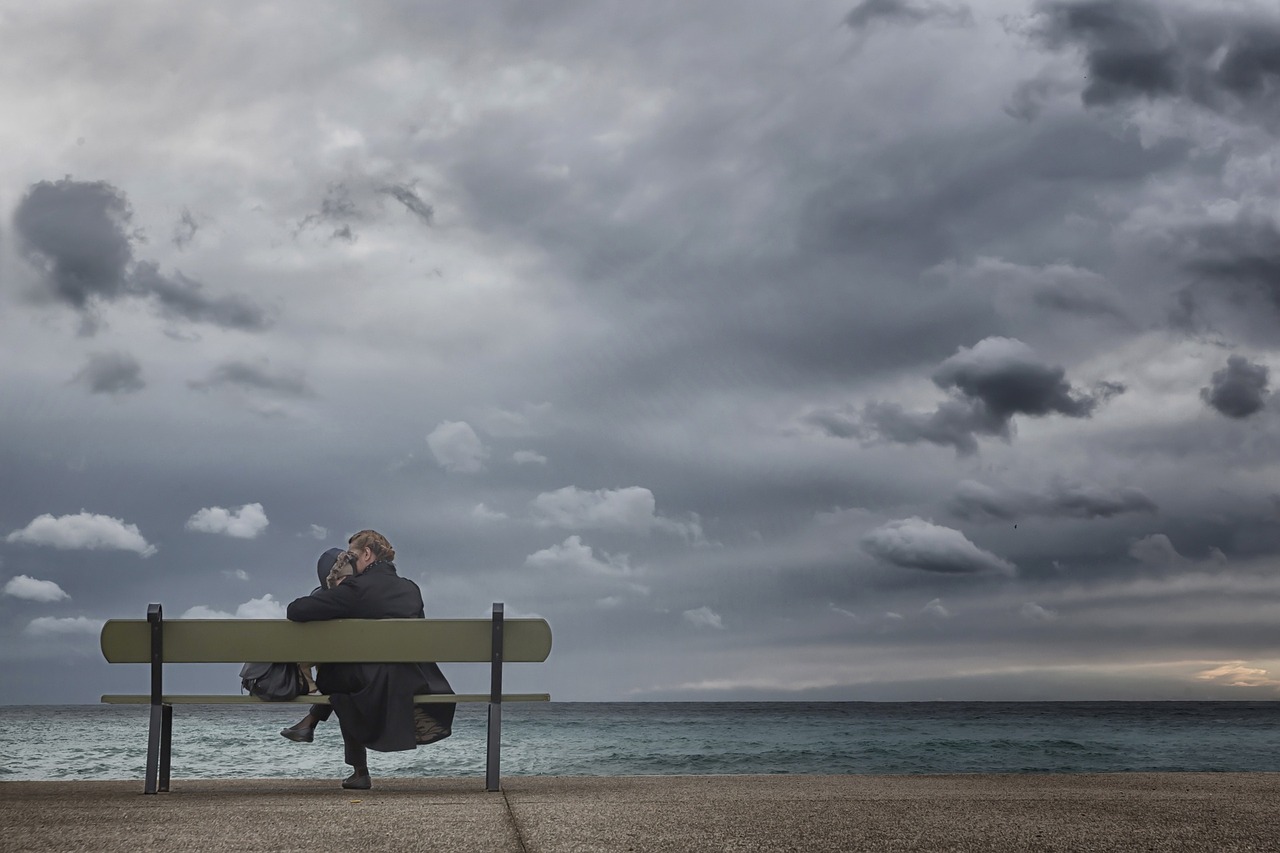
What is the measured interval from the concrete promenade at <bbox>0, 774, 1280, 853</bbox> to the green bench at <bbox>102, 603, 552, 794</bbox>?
1.64ft

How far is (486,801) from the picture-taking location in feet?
16.3

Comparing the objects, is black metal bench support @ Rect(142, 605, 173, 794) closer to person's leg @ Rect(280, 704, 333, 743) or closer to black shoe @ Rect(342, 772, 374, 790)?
person's leg @ Rect(280, 704, 333, 743)

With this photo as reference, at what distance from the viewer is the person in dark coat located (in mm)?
5832

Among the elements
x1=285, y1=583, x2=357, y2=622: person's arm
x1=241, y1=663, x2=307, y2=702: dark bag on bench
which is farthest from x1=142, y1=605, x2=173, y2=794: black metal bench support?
x1=285, y1=583, x2=357, y2=622: person's arm

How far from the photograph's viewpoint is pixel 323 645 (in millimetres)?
5812

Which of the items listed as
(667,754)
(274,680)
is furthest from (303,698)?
(667,754)

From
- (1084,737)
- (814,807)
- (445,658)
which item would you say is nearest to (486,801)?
(445,658)

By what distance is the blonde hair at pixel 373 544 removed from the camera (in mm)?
6012

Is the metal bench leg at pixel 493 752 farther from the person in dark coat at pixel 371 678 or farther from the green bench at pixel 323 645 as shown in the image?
the person in dark coat at pixel 371 678

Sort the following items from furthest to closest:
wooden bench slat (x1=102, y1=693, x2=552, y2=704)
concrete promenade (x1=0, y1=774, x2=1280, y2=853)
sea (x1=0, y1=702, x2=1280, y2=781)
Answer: sea (x1=0, y1=702, x2=1280, y2=781) → wooden bench slat (x1=102, y1=693, x2=552, y2=704) → concrete promenade (x1=0, y1=774, x2=1280, y2=853)

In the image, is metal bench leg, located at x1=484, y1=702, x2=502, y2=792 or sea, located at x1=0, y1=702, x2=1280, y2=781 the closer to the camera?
metal bench leg, located at x1=484, y1=702, x2=502, y2=792

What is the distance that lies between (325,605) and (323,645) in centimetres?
23

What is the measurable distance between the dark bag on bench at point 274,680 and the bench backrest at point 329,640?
0.12 meters

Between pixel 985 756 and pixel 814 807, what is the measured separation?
21.6 meters
